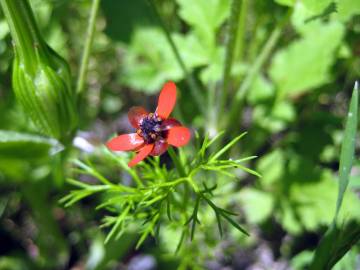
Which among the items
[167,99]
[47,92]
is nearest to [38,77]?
[47,92]

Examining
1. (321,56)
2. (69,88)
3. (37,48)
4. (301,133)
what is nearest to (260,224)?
(301,133)

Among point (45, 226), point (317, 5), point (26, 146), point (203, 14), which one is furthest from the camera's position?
point (45, 226)

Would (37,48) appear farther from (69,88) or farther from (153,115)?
(153,115)

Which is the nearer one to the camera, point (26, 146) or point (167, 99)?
point (167, 99)

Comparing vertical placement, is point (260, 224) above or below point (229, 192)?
below

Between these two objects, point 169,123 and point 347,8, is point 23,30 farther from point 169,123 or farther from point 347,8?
point 347,8

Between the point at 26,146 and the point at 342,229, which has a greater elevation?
the point at 26,146
